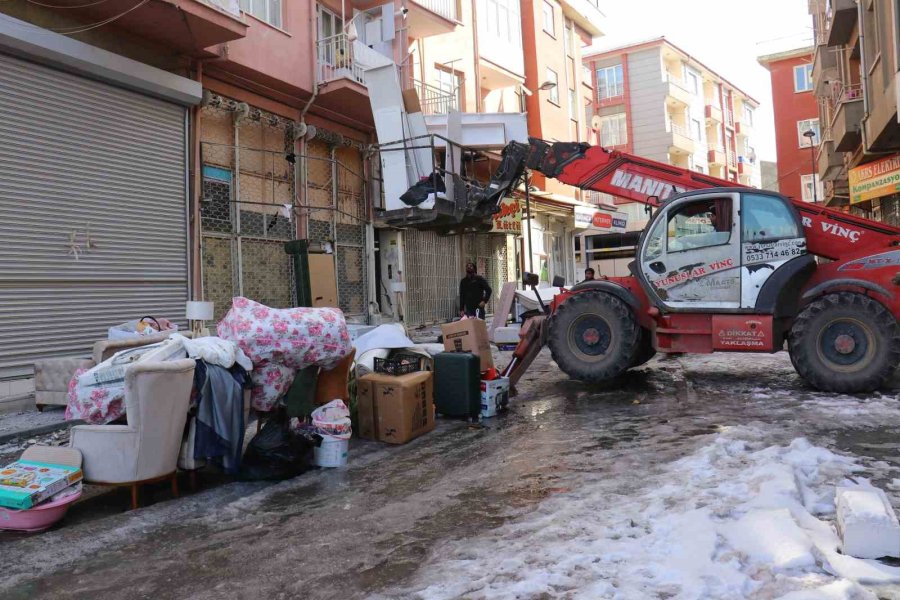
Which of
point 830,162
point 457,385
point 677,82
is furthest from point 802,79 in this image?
point 457,385

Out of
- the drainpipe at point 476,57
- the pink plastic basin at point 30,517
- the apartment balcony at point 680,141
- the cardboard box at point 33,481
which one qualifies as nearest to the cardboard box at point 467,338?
the cardboard box at point 33,481

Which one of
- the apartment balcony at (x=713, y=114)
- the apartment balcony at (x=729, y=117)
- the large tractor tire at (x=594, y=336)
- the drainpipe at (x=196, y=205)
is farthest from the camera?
the apartment balcony at (x=729, y=117)

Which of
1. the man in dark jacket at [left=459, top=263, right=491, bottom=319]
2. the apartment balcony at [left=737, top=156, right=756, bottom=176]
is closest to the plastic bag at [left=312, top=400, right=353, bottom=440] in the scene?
the man in dark jacket at [left=459, top=263, right=491, bottom=319]

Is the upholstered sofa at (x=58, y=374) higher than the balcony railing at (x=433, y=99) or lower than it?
lower

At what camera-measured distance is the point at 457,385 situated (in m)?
6.66

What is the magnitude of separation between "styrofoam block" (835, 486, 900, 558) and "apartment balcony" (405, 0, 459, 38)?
14518 mm

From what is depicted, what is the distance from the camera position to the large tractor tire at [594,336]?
773cm

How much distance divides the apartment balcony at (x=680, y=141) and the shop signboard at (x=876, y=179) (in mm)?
23362

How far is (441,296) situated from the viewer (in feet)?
56.7

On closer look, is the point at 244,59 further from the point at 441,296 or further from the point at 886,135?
the point at 886,135

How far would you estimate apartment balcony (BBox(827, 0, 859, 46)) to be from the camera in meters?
→ 16.1

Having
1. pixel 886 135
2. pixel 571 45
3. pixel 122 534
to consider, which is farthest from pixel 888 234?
pixel 571 45

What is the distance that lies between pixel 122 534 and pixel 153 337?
14.4 ft

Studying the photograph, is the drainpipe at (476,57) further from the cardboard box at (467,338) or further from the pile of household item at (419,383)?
the pile of household item at (419,383)
